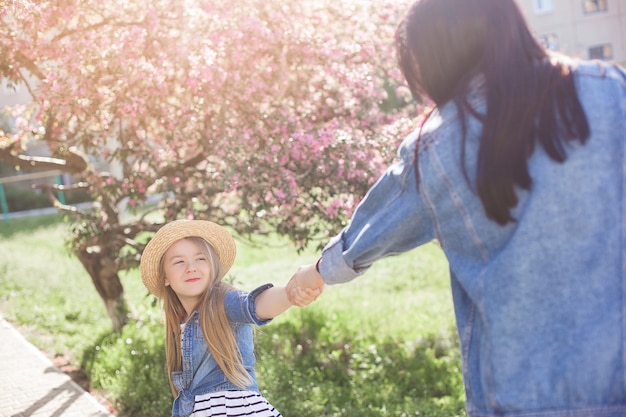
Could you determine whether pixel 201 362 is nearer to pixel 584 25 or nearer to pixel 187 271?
pixel 187 271

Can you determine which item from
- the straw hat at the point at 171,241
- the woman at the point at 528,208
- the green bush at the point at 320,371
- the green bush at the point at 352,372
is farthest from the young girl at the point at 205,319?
the green bush at the point at 352,372

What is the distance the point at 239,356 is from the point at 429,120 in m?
1.52

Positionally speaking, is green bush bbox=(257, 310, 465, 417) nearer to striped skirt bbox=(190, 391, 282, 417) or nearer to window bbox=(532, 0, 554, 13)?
striped skirt bbox=(190, 391, 282, 417)

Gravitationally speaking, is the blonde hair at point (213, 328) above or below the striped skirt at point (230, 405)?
above

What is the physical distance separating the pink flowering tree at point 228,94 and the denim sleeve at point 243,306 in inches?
92.2

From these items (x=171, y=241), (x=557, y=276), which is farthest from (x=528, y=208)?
(x=171, y=241)

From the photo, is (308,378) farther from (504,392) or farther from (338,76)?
(504,392)

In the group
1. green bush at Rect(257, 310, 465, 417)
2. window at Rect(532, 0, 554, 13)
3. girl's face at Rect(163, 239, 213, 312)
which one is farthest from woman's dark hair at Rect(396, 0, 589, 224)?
window at Rect(532, 0, 554, 13)

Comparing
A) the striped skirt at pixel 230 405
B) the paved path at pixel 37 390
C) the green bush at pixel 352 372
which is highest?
the striped skirt at pixel 230 405

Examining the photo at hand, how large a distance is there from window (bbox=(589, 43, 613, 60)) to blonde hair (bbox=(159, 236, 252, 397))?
2509 cm

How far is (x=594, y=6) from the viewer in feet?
A: 84.0

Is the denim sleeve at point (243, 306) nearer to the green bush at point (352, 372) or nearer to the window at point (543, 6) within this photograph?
the green bush at point (352, 372)

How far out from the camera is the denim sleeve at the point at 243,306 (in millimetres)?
2883

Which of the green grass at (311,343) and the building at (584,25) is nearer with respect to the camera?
the green grass at (311,343)
